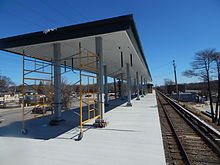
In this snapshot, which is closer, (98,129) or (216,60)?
(98,129)

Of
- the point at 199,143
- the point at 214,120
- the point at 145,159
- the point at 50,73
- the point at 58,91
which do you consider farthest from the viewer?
the point at 214,120

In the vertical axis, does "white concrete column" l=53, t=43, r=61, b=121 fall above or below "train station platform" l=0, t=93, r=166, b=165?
above

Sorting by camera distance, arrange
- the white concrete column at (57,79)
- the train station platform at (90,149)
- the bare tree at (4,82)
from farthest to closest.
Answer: the bare tree at (4,82) → the white concrete column at (57,79) → the train station platform at (90,149)

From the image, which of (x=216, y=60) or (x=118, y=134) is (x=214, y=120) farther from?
(x=118, y=134)

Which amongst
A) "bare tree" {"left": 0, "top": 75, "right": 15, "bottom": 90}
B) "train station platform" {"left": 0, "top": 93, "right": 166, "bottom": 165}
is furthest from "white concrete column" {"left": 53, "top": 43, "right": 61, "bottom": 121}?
"bare tree" {"left": 0, "top": 75, "right": 15, "bottom": 90}

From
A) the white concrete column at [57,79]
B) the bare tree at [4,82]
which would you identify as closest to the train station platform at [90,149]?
the white concrete column at [57,79]

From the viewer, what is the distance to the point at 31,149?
3713 millimetres

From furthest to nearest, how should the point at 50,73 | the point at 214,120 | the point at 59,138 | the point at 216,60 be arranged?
the point at 216,60, the point at 214,120, the point at 50,73, the point at 59,138

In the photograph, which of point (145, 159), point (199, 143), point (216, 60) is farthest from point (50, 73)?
point (216, 60)

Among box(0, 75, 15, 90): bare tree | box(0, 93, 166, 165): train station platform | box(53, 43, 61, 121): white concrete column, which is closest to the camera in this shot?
box(0, 93, 166, 165): train station platform

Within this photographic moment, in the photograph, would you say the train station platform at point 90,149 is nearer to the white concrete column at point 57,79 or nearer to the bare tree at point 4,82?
the white concrete column at point 57,79

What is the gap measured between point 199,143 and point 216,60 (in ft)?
39.7

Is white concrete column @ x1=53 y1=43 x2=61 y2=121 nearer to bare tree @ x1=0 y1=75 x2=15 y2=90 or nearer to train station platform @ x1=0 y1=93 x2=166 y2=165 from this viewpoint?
train station platform @ x1=0 y1=93 x2=166 y2=165

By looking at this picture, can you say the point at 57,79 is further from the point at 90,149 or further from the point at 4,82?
the point at 4,82
